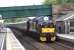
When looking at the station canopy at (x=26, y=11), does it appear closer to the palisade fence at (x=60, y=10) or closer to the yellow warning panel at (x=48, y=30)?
the palisade fence at (x=60, y=10)

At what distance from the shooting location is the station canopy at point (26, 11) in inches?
3103

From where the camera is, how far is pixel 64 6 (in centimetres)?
7956

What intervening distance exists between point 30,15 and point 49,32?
129 feet

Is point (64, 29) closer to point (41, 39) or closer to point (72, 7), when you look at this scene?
point (72, 7)

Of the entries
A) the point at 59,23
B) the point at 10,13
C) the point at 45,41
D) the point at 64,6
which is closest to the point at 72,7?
the point at 64,6

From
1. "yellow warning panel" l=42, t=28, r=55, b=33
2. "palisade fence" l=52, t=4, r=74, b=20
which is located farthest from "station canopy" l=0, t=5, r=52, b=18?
"yellow warning panel" l=42, t=28, r=55, b=33

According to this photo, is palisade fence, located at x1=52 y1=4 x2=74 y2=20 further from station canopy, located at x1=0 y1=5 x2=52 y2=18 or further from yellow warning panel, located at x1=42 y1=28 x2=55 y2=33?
yellow warning panel, located at x1=42 y1=28 x2=55 y2=33

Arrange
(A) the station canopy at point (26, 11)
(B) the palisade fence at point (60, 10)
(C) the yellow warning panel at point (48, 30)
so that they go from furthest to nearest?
1. (A) the station canopy at point (26, 11)
2. (B) the palisade fence at point (60, 10)
3. (C) the yellow warning panel at point (48, 30)

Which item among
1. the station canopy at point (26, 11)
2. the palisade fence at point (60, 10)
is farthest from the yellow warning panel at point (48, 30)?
the station canopy at point (26, 11)

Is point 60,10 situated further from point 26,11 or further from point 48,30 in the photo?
point 48,30

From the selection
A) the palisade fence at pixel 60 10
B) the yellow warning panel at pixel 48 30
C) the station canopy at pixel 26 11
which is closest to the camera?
the yellow warning panel at pixel 48 30

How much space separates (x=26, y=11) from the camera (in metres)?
80.1

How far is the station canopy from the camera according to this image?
7881cm

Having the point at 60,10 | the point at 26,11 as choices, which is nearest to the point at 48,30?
the point at 60,10
